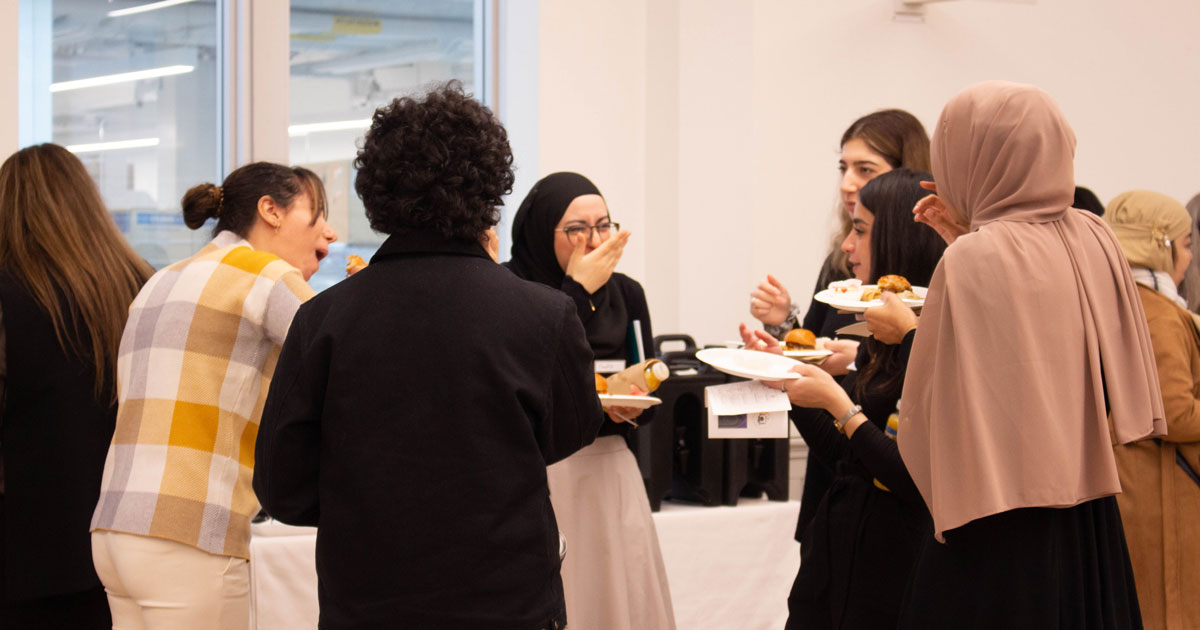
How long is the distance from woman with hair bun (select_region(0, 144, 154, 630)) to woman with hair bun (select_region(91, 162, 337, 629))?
269 millimetres

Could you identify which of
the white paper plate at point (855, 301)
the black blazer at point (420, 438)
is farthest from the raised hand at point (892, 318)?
the black blazer at point (420, 438)

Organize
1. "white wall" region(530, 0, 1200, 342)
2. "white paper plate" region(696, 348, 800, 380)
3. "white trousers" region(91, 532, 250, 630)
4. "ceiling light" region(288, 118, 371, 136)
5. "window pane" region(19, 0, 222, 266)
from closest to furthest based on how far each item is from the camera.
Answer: "white trousers" region(91, 532, 250, 630), "white paper plate" region(696, 348, 800, 380), "window pane" region(19, 0, 222, 266), "white wall" region(530, 0, 1200, 342), "ceiling light" region(288, 118, 371, 136)

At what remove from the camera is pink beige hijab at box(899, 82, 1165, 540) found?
1361 millimetres

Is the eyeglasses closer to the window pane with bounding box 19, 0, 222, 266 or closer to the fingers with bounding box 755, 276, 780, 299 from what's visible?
the fingers with bounding box 755, 276, 780, 299

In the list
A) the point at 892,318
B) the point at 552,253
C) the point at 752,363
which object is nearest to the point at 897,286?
the point at 892,318

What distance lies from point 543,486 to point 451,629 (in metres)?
0.23

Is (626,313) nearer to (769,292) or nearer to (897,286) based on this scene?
(769,292)

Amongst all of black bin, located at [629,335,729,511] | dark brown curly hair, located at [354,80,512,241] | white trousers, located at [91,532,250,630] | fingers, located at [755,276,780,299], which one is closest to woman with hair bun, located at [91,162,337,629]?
white trousers, located at [91,532,250,630]

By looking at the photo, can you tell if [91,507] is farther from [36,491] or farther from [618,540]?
[618,540]

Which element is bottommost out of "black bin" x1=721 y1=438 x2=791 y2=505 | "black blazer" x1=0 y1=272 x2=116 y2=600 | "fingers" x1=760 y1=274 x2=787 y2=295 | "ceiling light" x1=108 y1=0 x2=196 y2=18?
"black bin" x1=721 y1=438 x2=791 y2=505

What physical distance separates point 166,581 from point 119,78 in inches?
103

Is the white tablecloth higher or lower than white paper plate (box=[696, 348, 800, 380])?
lower

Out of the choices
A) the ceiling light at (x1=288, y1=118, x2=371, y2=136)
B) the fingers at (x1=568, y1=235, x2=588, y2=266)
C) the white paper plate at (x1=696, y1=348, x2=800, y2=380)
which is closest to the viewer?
the white paper plate at (x1=696, y1=348, x2=800, y2=380)

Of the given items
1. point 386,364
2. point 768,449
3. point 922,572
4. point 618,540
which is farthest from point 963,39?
point 386,364
